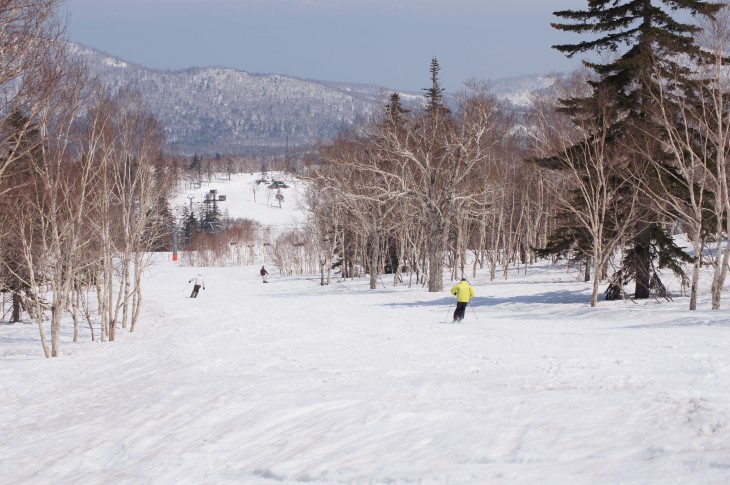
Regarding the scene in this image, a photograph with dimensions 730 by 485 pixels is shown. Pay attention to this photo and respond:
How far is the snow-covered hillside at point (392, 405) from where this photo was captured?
7219 mm

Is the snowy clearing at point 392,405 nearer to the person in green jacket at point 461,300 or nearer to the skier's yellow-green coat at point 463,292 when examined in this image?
the person in green jacket at point 461,300

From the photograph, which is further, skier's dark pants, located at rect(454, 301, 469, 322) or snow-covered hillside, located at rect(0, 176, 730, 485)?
skier's dark pants, located at rect(454, 301, 469, 322)

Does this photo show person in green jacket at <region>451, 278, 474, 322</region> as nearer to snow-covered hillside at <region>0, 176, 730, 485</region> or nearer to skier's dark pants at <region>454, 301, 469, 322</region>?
skier's dark pants at <region>454, 301, 469, 322</region>

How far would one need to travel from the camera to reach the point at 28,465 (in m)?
9.64

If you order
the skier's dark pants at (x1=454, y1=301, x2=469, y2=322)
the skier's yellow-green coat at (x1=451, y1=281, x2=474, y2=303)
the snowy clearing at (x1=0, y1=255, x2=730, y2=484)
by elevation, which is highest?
the skier's yellow-green coat at (x1=451, y1=281, x2=474, y2=303)

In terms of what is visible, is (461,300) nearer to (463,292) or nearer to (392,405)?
(463,292)

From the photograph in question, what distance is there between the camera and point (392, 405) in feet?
32.3

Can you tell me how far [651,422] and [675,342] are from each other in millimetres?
6884

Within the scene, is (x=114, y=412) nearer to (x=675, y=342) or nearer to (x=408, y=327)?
(x=408, y=327)

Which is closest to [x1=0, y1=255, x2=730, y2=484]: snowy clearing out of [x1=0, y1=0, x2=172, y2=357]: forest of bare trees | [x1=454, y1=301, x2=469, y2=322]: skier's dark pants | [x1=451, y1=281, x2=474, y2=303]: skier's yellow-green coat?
[x1=454, y1=301, x2=469, y2=322]: skier's dark pants

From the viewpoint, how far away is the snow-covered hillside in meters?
7.22

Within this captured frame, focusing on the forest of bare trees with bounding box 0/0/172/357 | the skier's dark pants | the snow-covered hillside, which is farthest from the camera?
the skier's dark pants

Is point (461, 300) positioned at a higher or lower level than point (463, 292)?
lower

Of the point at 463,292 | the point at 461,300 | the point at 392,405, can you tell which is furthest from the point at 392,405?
the point at 463,292
